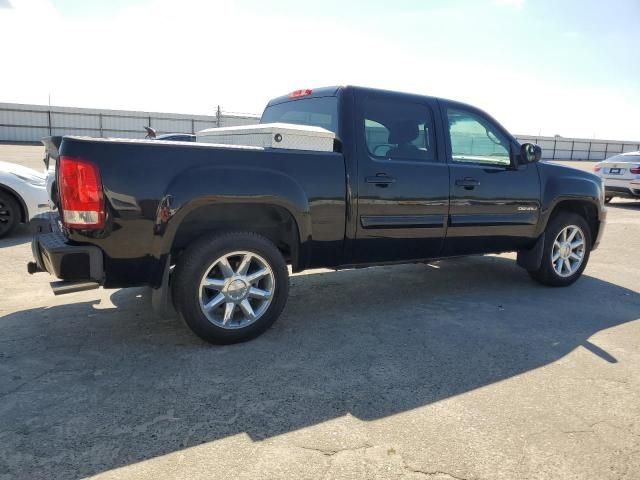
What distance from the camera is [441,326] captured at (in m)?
Answer: 3.99

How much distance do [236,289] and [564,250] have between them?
3.70m

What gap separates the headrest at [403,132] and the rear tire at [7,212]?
5.39 metres

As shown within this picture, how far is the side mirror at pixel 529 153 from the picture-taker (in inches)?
185

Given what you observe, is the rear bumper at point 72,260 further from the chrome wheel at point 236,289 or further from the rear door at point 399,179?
the rear door at point 399,179

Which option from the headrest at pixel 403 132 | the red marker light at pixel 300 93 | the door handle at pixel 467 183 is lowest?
the door handle at pixel 467 183

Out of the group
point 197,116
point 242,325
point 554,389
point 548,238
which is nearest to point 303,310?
point 242,325

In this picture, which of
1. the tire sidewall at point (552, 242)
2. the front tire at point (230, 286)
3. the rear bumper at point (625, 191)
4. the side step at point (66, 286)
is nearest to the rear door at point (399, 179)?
the front tire at point (230, 286)

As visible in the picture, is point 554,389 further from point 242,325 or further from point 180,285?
point 180,285

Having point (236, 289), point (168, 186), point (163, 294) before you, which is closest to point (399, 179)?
point (236, 289)

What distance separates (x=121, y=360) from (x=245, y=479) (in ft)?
4.90

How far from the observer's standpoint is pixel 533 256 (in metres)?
5.12

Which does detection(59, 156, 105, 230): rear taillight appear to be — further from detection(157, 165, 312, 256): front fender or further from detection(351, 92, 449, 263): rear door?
detection(351, 92, 449, 263): rear door

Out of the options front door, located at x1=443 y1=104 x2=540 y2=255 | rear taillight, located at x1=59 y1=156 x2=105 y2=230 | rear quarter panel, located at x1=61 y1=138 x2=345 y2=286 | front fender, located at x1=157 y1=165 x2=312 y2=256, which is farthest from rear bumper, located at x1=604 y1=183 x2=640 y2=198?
rear taillight, located at x1=59 y1=156 x2=105 y2=230

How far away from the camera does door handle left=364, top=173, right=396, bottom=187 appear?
12.6 ft
